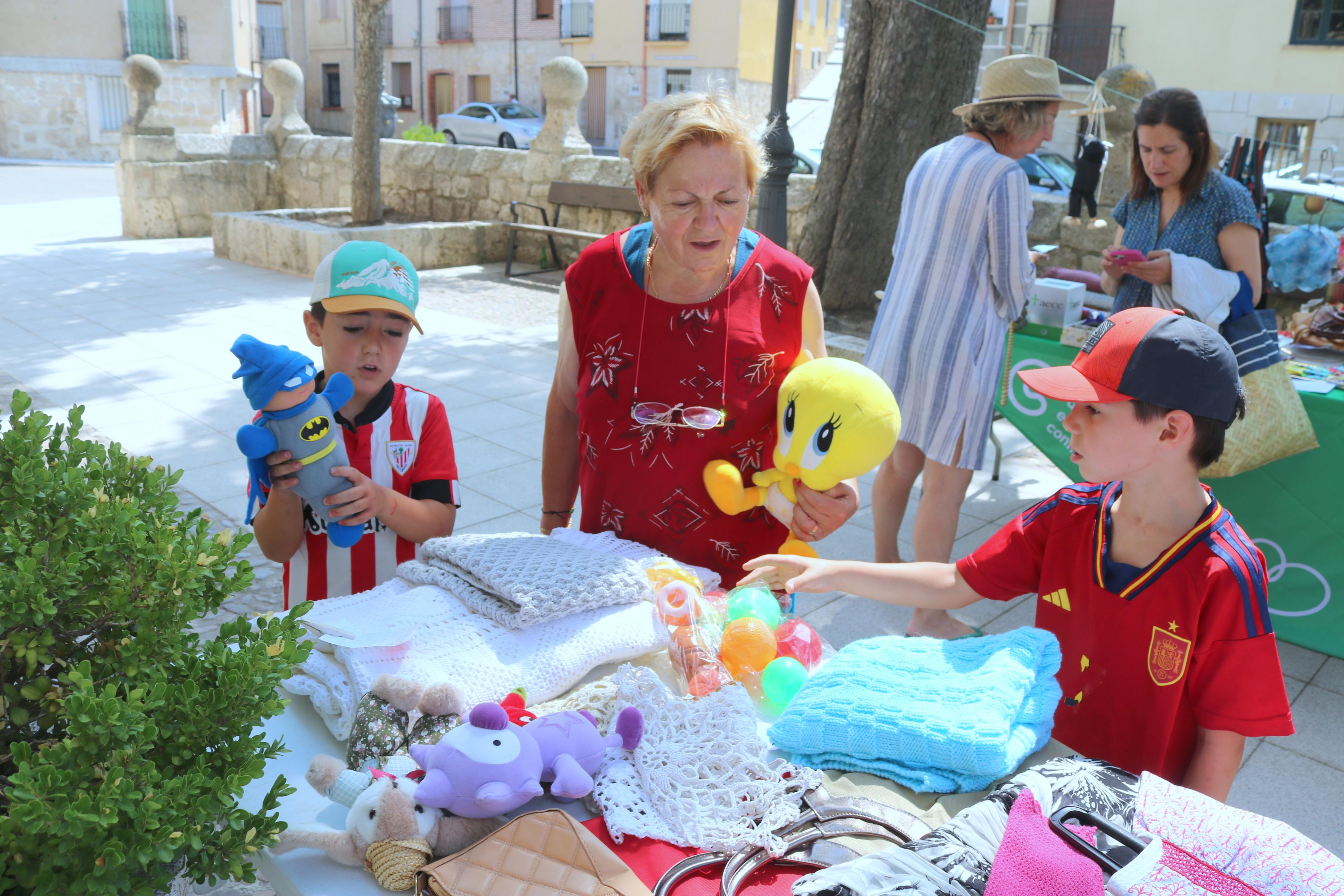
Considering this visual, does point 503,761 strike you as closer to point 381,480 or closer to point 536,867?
point 536,867

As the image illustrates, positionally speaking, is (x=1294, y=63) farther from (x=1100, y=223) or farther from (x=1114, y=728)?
(x=1114, y=728)

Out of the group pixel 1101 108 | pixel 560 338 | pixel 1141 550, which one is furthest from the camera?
pixel 1101 108

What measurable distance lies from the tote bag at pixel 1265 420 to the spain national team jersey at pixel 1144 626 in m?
1.72

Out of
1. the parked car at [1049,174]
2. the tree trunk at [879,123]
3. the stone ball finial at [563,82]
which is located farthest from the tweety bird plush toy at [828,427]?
the stone ball finial at [563,82]

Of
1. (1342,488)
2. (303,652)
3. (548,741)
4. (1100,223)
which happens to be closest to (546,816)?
(548,741)

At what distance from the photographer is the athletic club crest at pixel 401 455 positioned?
215 cm

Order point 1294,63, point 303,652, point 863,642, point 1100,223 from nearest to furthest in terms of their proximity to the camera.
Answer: point 303,652, point 863,642, point 1100,223, point 1294,63

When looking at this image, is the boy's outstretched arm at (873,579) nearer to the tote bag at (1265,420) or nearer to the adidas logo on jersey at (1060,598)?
the adidas logo on jersey at (1060,598)

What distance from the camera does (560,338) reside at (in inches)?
86.5

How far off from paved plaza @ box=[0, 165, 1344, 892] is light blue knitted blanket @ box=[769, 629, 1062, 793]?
107 cm

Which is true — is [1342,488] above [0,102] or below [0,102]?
below

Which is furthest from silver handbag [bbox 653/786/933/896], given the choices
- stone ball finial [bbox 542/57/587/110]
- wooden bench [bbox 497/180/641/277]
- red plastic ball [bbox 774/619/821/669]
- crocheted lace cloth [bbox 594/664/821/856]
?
stone ball finial [bbox 542/57/587/110]

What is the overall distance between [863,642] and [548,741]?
57 centimetres

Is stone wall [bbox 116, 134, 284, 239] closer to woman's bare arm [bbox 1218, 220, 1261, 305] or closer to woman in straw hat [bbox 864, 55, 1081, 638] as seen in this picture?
woman in straw hat [bbox 864, 55, 1081, 638]
